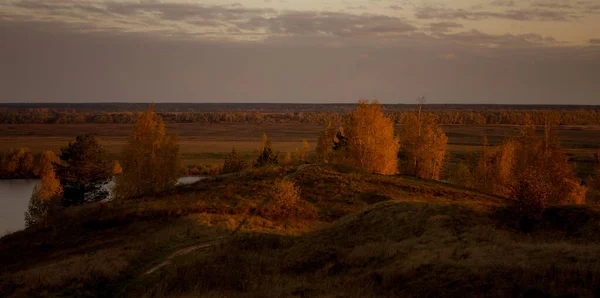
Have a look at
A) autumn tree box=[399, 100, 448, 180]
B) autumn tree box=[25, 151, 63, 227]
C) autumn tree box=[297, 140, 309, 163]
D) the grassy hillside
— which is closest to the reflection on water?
autumn tree box=[25, 151, 63, 227]

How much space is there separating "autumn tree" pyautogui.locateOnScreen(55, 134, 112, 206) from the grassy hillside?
20762 millimetres

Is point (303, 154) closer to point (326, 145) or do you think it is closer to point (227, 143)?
point (326, 145)

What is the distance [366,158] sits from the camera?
5888cm

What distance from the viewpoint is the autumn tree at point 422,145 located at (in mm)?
61344

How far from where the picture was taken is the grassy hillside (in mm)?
14062

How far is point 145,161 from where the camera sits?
54.4 m

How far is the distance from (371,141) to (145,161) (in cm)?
2667

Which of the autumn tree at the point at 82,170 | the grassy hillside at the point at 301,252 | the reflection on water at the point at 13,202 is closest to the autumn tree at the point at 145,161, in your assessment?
the autumn tree at the point at 82,170

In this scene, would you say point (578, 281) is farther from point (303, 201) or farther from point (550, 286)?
point (303, 201)

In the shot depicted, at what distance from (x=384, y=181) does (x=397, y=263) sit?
92.1ft

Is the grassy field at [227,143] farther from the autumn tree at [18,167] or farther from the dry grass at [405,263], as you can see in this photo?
the dry grass at [405,263]

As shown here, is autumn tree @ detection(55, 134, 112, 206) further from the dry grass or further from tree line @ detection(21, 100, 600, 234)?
the dry grass

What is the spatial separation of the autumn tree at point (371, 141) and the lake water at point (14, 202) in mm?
20584

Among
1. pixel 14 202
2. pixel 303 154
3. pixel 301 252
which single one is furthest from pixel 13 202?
pixel 301 252
